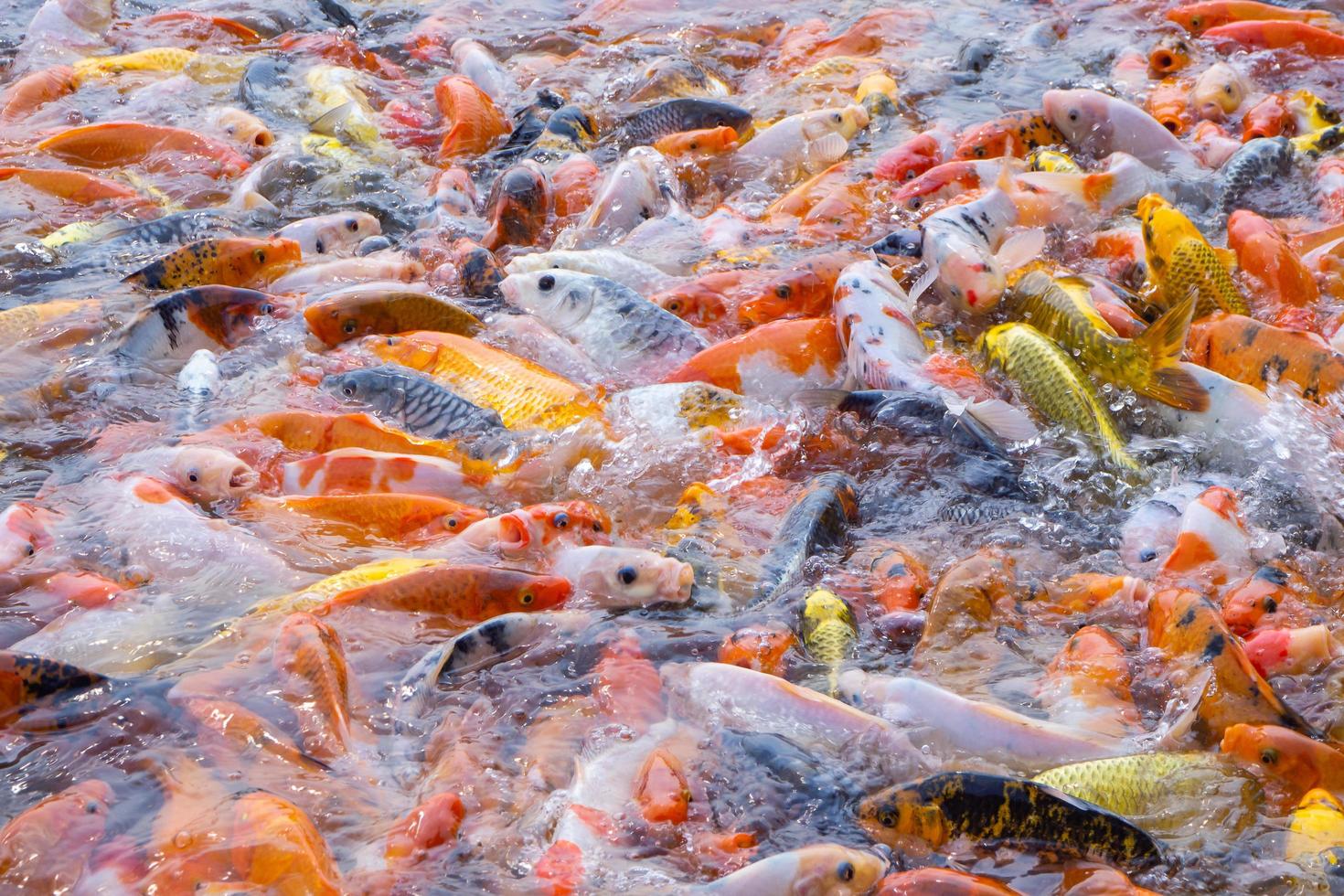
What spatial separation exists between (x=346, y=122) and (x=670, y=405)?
11.8ft

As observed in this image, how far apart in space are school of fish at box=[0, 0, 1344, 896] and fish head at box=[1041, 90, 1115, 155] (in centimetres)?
4

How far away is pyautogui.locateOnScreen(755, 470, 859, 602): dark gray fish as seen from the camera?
12.3 feet

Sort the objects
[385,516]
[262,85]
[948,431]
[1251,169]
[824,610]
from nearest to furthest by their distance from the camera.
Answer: [824,610] → [385,516] → [948,431] → [1251,169] → [262,85]

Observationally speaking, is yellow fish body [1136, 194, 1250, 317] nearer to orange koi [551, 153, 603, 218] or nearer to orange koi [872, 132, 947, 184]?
orange koi [872, 132, 947, 184]

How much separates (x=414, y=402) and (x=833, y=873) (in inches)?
105

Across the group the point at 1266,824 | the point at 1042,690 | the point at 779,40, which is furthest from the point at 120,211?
the point at 1266,824

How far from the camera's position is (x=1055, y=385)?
4359 millimetres

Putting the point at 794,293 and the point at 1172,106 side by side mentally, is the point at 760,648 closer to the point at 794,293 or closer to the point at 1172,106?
the point at 794,293

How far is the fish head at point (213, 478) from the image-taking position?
4160 millimetres

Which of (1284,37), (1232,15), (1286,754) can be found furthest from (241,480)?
(1232,15)

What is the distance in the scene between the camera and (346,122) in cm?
707

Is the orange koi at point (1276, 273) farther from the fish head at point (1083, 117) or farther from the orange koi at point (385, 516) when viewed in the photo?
the orange koi at point (385, 516)

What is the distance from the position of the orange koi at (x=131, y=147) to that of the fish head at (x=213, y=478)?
2949mm

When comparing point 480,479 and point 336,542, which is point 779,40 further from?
point 336,542
